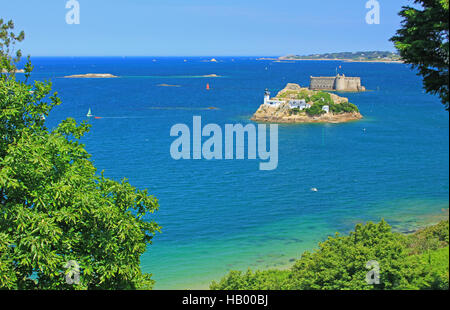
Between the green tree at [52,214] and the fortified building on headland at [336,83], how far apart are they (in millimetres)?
135928

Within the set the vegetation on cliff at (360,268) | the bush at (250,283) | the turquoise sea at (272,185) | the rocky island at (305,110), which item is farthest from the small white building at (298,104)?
the bush at (250,283)

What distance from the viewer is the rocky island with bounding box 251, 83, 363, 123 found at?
88.8m

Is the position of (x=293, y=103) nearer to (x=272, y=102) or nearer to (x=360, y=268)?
(x=272, y=102)

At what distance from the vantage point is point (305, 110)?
297 ft

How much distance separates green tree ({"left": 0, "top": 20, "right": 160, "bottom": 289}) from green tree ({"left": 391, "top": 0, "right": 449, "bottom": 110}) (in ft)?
28.0

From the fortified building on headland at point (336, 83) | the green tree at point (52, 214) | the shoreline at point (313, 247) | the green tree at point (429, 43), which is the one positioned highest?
the fortified building on headland at point (336, 83)

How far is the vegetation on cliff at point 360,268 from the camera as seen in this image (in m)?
15.0

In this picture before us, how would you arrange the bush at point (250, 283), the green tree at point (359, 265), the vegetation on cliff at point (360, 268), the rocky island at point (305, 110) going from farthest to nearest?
the rocky island at point (305, 110) < the bush at point (250, 283) < the green tree at point (359, 265) < the vegetation on cliff at point (360, 268)

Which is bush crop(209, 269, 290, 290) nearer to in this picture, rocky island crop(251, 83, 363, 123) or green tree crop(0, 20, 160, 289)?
green tree crop(0, 20, 160, 289)

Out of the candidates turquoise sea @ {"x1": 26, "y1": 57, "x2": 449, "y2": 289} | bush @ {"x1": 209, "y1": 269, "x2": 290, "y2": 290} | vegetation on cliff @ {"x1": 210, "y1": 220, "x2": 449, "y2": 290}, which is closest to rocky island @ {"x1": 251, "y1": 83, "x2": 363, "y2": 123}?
turquoise sea @ {"x1": 26, "y1": 57, "x2": 449, "y2": 289}

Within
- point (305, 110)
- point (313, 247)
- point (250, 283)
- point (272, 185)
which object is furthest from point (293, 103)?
point (250, 283)

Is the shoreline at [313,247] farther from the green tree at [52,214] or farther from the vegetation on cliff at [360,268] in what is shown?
the green tree at [52,214]

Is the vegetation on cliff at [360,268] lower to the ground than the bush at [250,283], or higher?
higher

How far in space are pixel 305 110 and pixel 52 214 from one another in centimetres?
8087
